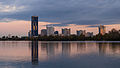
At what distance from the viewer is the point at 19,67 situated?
776 inches

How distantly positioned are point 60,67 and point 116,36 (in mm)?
185404

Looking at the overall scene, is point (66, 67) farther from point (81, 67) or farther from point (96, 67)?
point (96, 67)

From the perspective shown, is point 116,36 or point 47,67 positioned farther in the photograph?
point 116,36

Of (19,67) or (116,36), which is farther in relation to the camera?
(116,36)

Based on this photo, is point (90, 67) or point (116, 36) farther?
point (116, 36)

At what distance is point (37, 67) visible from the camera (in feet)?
65.2

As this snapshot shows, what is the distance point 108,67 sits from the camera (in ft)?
66.6

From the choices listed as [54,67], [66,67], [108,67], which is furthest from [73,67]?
[108,67]

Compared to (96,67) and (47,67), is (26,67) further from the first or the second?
(96,67)

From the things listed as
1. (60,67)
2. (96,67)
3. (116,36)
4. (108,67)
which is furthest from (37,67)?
(116,36)

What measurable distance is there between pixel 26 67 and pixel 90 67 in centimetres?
763

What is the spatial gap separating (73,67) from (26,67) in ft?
18.4

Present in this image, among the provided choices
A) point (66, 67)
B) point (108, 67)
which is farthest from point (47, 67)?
point (108, 67)

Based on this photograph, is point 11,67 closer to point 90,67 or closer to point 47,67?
point 47,67
